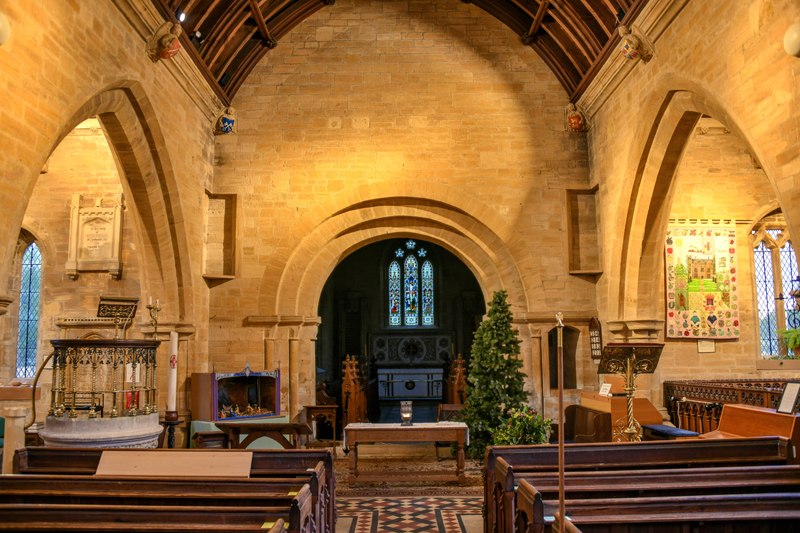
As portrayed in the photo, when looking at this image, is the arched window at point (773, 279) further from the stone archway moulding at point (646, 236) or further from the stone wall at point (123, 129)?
the stone wall at point (123, 129)

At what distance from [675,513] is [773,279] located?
934 cm

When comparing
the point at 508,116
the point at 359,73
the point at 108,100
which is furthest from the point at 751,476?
the point at 359,73

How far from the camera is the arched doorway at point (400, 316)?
57.2 ft

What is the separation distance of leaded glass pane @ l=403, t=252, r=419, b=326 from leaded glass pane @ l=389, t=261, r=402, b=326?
0.18 meters

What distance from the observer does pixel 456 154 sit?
10.7 metres

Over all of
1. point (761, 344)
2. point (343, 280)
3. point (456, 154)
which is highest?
point (456, 154)

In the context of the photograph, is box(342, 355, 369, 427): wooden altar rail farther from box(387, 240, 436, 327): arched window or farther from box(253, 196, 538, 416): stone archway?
box(387, 240, 436, 327): arched window

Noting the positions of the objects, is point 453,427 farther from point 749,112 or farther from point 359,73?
point 359,73

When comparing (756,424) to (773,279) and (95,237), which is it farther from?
(95,237)

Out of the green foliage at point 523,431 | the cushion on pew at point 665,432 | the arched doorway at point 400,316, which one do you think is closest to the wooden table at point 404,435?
the green foliage at point 523,431

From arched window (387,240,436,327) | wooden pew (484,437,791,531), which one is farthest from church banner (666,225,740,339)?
arched window (387,240,436,327)

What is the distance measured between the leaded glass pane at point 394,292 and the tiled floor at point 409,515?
10.9 metres

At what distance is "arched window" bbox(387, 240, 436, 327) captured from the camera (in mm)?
18031

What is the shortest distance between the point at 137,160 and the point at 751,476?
7.36m
